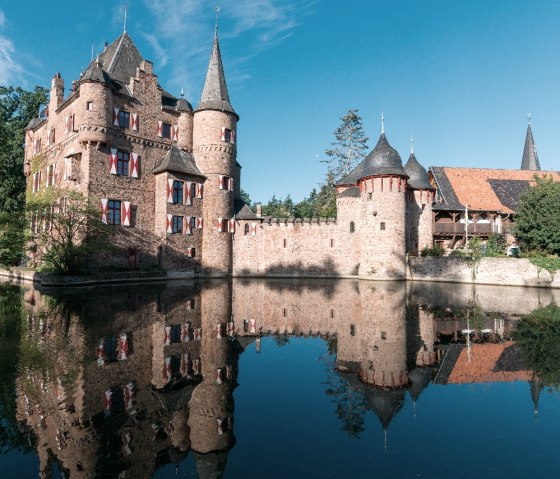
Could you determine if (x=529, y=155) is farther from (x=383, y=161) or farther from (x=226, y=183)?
(x=226, y=183)

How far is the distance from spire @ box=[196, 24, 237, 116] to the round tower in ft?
37.5

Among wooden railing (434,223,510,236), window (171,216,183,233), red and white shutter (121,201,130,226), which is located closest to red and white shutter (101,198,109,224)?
red and white shutter (121,201,130,226)

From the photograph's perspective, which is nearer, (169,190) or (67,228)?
(67,228)

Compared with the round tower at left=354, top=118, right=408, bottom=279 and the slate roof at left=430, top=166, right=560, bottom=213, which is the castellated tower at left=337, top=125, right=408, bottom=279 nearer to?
the round tower at left=354, top=118, right=408, bottom=279

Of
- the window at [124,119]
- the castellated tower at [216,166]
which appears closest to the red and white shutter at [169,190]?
the castellated tower at [216,166]

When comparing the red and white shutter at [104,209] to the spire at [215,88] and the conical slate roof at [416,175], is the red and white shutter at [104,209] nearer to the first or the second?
the spire at [215,88]

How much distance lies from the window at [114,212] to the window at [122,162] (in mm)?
1920

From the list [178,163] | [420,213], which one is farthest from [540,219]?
[178,163]

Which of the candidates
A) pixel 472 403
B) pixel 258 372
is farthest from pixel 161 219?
pixel 472 403

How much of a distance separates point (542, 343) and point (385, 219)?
56.8 feet

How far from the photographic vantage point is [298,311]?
13.2 meters

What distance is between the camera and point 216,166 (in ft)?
88.3

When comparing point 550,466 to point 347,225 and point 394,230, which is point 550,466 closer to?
point 394,230

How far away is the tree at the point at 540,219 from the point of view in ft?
77.0
